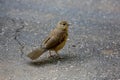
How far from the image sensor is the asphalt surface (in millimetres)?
6234

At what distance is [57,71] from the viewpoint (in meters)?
6.27

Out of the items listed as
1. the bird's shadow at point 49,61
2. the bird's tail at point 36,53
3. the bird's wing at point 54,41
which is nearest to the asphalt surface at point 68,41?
the bird's shadow at point 49,61

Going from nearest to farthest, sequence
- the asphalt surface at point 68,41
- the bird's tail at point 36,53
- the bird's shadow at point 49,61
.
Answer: the asphalt surface at point 68,41 < the bird's tail at point 36,53 < the bird's shadow at point 49,61

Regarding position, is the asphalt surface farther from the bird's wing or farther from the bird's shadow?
the bird's wing

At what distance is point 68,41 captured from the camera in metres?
7.72

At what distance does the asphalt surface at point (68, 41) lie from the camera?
20.5ft

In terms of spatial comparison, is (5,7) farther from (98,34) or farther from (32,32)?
(98,34)

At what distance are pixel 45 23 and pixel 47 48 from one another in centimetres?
246

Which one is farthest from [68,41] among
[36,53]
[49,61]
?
[36,53]

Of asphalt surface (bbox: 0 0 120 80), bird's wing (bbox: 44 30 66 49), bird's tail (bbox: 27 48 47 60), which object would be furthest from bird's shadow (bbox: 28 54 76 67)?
bird's wing (bbox: 44 30 66 49)

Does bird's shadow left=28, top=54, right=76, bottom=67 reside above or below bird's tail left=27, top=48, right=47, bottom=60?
below

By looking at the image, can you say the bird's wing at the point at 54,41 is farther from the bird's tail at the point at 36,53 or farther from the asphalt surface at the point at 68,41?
the asphalt surface at the point at 68,41

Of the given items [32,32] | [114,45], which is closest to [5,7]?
[32,32]

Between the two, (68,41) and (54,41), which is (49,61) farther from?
(68,41)
